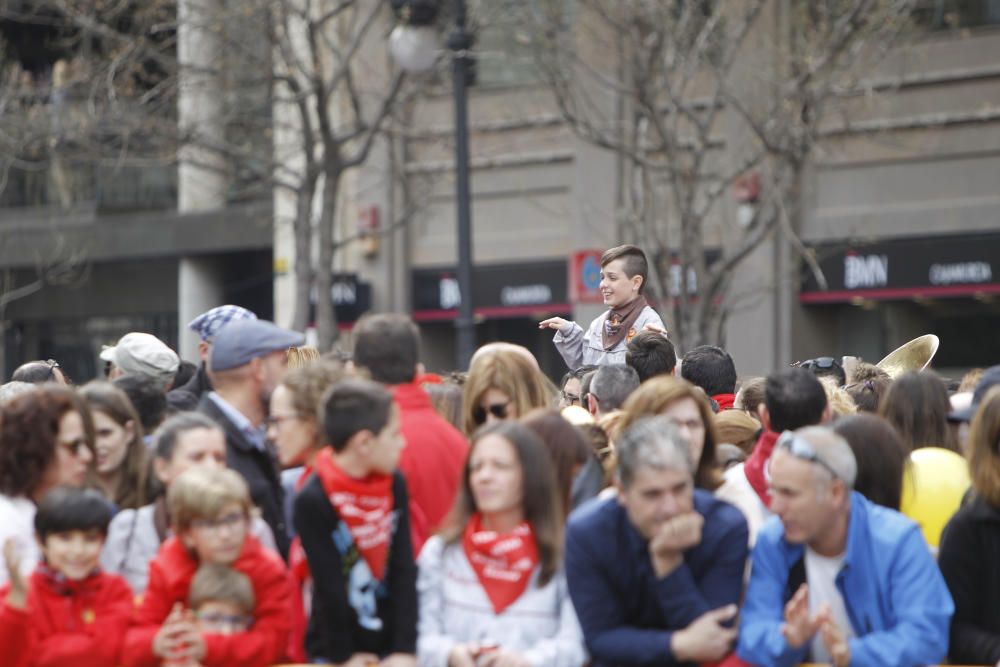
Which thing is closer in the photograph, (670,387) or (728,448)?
(670,387)

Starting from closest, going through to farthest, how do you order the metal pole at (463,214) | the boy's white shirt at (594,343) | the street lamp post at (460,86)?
the boy's white shirt at (594,343) < the street lamp post at (460,86) < the metal pole at (463,214)

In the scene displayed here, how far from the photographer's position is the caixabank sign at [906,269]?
2019 centimetres

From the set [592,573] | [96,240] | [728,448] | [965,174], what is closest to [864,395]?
[728,448]

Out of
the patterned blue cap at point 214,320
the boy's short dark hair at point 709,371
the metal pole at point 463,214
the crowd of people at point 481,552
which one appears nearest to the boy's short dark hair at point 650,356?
the boy's short dark hair at point 709,371

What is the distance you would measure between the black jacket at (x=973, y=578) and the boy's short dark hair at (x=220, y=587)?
2.53 metres

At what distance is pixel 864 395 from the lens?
9.08m

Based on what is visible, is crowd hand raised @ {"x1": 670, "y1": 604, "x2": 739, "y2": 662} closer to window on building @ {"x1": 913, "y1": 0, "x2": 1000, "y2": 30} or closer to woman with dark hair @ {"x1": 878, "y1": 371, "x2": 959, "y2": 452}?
woman with dark hair @ {"x1": 878, "y1": 371, "x2": 959, "y2": 452}

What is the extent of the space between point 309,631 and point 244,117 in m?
18.7

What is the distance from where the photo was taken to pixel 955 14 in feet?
67.6

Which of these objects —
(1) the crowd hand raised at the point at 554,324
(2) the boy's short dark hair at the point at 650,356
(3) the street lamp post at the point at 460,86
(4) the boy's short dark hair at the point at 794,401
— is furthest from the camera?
(3) the street lamp post at the point at 460,86

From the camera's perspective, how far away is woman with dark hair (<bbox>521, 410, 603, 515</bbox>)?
6.45m

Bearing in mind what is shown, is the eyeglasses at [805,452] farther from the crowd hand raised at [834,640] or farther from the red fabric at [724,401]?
the red fabric at [724,401]

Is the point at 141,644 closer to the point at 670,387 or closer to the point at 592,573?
the point at 592,573

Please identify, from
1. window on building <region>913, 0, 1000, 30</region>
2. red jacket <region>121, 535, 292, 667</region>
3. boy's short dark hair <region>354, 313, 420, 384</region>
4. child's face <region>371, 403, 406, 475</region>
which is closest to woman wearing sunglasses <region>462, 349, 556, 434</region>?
boy's short dark hair <region>354, 313, 420, 384</region>
